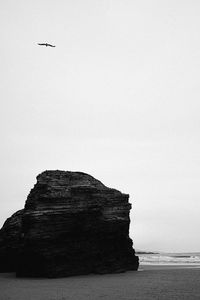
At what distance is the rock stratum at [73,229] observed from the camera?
89.7ft

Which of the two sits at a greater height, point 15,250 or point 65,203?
point 65,203

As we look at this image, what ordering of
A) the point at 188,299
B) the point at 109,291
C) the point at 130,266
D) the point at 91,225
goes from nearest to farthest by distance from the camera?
the point at 188,299 → the point at 109,291 → the point at 91,225 → the point at 130,266

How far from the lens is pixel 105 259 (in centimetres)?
2988

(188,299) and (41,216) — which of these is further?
(41,216)

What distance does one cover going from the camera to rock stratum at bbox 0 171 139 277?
89.7 ft

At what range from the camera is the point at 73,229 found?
28.5 m

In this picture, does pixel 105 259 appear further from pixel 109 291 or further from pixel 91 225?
pixel 109 291

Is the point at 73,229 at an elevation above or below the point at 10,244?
above

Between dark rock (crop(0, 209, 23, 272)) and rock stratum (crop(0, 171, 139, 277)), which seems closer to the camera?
rock stratum (crop(0, 171, 139, 277))

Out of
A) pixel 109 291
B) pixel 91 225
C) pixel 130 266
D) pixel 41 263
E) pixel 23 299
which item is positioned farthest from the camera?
pixel 130 266

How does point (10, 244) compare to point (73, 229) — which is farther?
point (10, 244)

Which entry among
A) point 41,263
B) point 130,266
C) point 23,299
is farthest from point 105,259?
point 23,299

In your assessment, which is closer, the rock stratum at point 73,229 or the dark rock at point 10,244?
the rock stratum at point 73,229

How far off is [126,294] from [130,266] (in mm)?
16257
